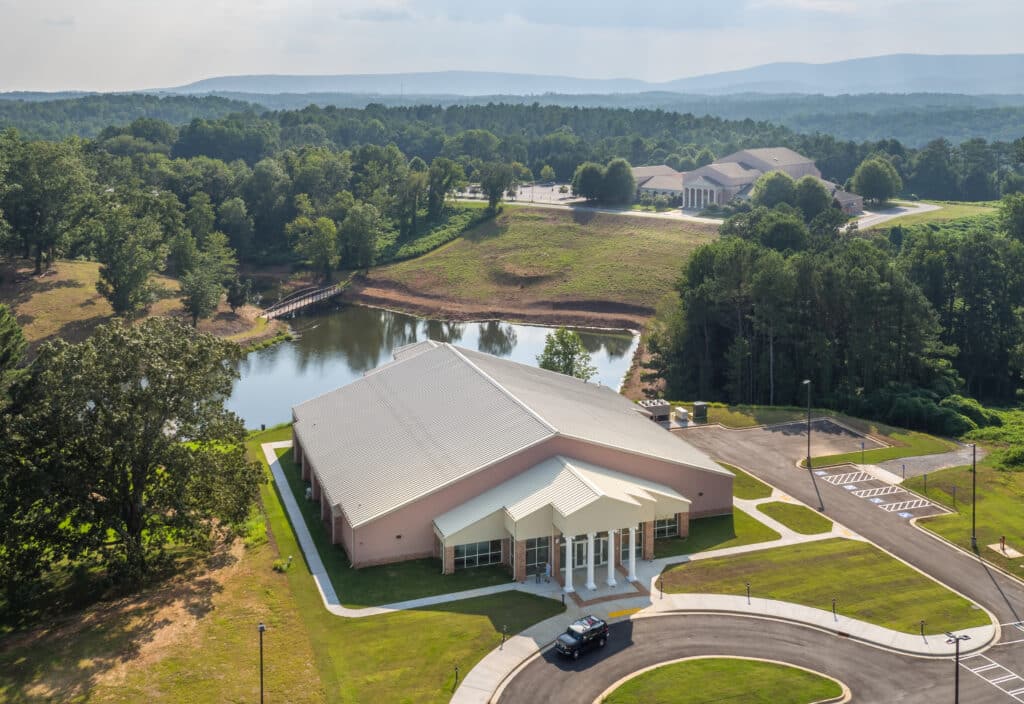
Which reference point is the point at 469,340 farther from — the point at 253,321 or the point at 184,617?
the point at 184,617

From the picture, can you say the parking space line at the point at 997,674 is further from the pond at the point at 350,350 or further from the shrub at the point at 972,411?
the pond at the point at 350,350

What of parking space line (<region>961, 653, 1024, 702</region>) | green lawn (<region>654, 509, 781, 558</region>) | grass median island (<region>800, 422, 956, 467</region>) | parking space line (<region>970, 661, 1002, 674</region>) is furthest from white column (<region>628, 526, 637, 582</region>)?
grass median island (<region>800, 422, 956, 467</region>)

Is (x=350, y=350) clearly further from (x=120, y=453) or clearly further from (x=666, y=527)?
(x=120, y=453)

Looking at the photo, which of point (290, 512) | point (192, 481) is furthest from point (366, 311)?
point (192, 481)

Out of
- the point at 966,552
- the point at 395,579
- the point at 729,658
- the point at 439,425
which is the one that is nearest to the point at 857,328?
the point at 966,552

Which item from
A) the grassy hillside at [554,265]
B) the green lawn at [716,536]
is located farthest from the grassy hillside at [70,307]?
the green lawn at [716,536]

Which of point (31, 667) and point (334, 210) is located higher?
point (334, 210)
